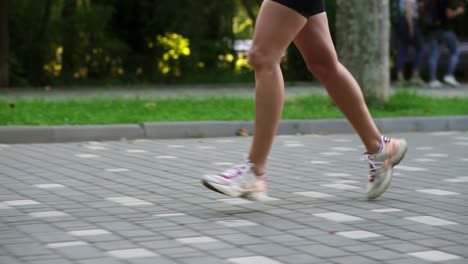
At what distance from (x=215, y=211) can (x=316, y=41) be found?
1.09 meters

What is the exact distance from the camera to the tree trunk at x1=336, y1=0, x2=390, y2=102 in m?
11.8

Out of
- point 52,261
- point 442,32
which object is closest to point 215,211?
point 52,261

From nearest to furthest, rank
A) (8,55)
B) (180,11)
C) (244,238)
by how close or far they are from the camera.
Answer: (244,238) → (8,55) → (180,11)

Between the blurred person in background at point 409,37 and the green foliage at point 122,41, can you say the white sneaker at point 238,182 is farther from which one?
the blurred person in background at point 409,37

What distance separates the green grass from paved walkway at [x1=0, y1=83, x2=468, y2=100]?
7.26ft

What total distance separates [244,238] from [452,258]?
0.93 metres

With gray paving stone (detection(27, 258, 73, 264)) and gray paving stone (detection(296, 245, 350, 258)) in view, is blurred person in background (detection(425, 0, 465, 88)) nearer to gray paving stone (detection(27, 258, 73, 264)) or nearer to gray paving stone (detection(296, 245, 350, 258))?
gray paving stone (detection(296, 245, 350, 258))

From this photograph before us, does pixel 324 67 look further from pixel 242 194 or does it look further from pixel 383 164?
pixel 242 194

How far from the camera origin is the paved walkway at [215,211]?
165 inches

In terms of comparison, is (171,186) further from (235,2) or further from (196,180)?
(235,2)

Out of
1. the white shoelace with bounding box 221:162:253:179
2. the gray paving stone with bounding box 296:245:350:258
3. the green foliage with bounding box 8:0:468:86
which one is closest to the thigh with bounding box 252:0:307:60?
the white shoelace with bounding box 221:162:253:179

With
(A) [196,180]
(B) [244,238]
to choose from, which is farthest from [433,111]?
(B) [244,238]

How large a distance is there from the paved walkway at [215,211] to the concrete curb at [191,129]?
73cm

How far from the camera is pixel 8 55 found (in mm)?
16984
